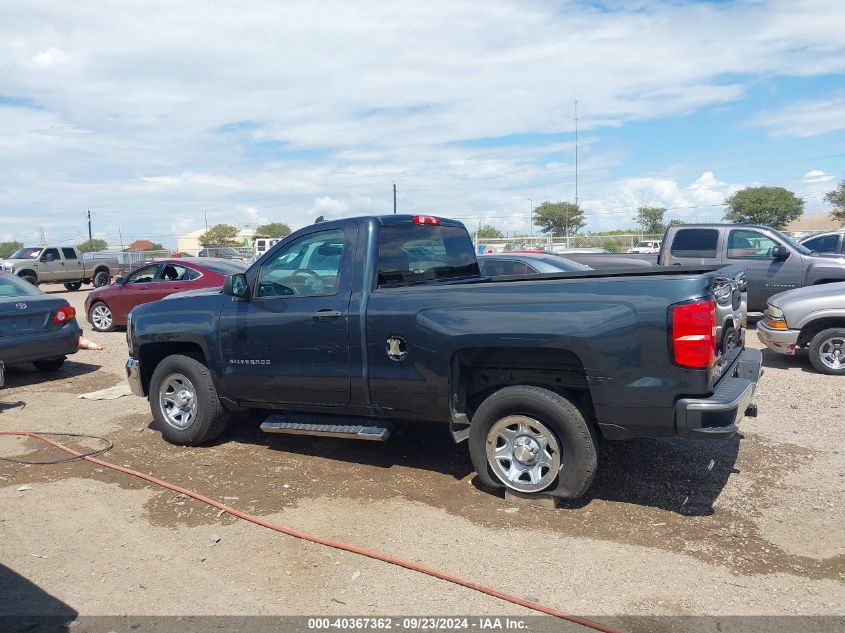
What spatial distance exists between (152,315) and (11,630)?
341cm

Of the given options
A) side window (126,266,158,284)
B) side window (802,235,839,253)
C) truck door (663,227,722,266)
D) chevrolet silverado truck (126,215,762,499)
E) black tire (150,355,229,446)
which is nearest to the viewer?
chevrolet silverado truck (126,215,762,499)

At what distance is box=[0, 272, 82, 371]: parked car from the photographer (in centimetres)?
905

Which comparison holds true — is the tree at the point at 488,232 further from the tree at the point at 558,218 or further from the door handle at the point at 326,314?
the door handle at the point at 326,314

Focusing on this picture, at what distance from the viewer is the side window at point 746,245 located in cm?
1277

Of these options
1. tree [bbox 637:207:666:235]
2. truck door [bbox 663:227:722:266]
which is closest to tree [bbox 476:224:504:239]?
tree [bbox 637:207:666:235]

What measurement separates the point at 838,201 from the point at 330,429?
5686 centimetres

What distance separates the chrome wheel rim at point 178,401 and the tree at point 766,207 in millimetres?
54803

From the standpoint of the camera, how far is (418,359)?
507cm

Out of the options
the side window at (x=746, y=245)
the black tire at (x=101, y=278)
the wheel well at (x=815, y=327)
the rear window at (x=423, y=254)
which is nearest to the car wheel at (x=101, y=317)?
the rear window at (x=423, y=254)

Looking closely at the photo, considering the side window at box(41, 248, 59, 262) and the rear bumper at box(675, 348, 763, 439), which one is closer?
the rear bumper at box(675, 348, 763, 439)

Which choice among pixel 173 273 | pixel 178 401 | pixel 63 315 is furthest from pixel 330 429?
pixel 173 273

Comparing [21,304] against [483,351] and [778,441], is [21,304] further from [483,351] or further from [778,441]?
[778,441]

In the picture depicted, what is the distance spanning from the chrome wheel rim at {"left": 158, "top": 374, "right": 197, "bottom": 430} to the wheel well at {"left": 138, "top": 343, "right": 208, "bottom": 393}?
244mm

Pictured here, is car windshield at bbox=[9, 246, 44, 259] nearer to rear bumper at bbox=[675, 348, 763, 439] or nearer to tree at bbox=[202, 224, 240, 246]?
rear bumper at bbox=[675, 348, 763, 439]
